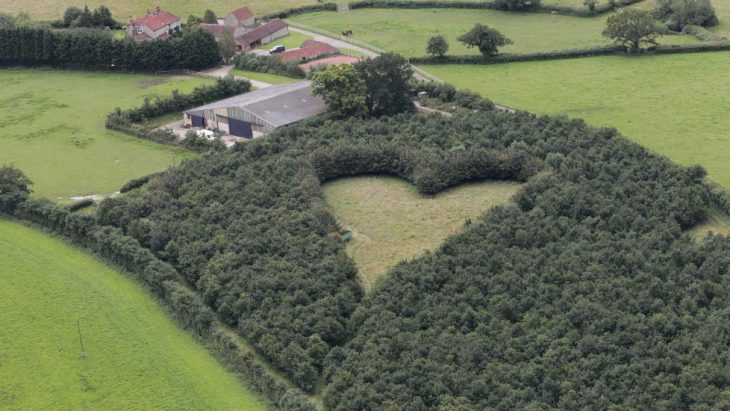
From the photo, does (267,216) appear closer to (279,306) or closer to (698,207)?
(279,306)

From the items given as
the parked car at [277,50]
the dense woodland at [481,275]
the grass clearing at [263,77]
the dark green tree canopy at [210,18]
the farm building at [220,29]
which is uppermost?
the dark green tree canopy at [210,18]

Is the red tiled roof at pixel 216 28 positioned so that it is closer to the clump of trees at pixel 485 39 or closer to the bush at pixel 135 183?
the clump of trees at pixel 485 39

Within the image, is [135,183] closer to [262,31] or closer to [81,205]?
[81,205]

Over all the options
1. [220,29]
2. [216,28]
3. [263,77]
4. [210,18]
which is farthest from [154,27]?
[263,77]

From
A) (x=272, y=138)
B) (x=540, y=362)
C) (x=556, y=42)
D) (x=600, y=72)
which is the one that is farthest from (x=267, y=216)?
(x=556, y=42)

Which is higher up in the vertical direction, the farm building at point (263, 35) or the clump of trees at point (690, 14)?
the clump of trees at point (690, 14)

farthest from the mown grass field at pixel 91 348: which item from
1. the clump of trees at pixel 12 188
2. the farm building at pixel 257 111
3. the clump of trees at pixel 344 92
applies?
the clump of trees at pixel 344 92

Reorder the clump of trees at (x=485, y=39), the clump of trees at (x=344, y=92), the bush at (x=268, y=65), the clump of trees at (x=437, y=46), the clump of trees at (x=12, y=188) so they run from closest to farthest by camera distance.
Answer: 1. the clump of trees at (x=12, y=188)
2. the clump of trees at (x=344, y=92)
3. the bush at (x=268, y=65)
4. the clump of trees at (x=485, y=39)
5. the clump of trees at (x=437, y=46)
